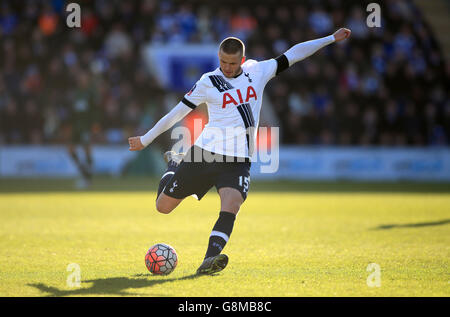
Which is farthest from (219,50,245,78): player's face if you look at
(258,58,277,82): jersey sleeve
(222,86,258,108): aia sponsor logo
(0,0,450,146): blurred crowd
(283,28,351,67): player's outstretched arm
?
(0,0,450,146): blurred crowd

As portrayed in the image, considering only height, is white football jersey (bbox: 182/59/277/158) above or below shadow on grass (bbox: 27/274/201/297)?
above

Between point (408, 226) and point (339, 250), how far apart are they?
2.76 m

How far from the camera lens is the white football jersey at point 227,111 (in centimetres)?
655

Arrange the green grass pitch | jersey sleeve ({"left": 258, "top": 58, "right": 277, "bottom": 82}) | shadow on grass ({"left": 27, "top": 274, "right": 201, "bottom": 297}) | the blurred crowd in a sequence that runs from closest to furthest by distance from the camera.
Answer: shadow on grass ({"left": 27, "top": 274, "right": 201, "bottom": 297}) → the green grass pitch → jersey sleeve ({"left": 258, "top": 58, "right": 277, "bottom": 82}) → the blurred crowd

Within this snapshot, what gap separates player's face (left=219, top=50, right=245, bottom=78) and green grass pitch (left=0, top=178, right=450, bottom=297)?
1.83m

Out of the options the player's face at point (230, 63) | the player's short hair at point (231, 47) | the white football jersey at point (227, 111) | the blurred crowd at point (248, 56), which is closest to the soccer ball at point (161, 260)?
the white football jersey at point (227, 111)

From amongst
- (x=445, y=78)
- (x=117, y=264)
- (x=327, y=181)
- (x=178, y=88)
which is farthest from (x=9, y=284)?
(x=445, y=78)

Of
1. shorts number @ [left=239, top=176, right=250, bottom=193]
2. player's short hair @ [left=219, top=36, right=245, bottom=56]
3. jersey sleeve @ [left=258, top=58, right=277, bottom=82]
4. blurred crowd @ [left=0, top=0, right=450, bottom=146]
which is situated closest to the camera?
player's short hair @ [left=219, top=36, right=245, bottom=56]

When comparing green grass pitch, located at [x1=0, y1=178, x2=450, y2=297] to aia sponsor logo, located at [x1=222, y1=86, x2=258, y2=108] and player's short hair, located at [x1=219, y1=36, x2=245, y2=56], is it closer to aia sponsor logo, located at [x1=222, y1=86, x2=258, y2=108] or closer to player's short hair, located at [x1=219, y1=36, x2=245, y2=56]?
aia sponsor logo, located at [x1=222, y1=86, x2=258, y2=108]

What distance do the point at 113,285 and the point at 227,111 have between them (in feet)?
6.48

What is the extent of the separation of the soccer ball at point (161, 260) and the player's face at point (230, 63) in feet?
5.68

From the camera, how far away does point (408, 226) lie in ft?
33.1

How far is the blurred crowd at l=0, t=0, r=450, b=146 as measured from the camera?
22.1 m

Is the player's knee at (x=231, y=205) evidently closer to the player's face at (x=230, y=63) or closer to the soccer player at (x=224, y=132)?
the soccer player at (x=224, y=132)
